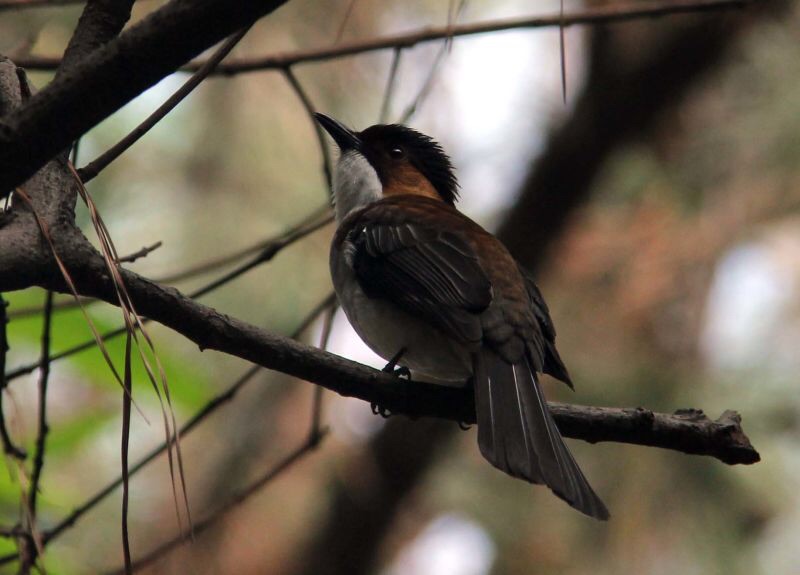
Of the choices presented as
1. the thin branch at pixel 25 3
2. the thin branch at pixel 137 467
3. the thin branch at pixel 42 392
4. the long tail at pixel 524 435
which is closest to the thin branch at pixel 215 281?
the thin branch at pixel 42 392

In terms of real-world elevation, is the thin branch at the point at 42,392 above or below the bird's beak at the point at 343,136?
below

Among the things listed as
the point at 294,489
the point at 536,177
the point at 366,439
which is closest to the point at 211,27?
the point at 536,177

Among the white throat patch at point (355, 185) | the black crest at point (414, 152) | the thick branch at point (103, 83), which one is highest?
the black crest at point (414, 152)

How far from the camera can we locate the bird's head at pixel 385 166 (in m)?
4.86

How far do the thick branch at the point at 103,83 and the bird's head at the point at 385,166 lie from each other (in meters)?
3.06

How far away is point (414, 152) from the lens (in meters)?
5.09

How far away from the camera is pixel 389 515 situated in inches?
235

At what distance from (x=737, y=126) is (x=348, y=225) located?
10.9 ft

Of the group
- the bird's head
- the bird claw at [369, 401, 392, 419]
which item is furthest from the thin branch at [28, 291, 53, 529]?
the bird's head

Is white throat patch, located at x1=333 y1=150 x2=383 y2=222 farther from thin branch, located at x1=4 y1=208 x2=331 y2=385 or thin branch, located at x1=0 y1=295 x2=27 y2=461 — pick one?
thin branch, located at x1=0 y1=295 x2=27 y2=461

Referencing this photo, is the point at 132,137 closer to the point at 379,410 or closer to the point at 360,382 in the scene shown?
the point at 360,382

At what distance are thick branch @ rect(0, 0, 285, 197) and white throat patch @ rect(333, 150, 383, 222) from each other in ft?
10.1

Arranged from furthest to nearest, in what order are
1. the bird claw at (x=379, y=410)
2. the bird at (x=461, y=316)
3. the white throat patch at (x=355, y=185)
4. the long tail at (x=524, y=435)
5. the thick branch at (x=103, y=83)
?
1. the white throat patch at (x=355, y=185)
2. the bird claw at (x=379, y=410)
3. the bird at (x=461, y=316)
4. the long tail at (x=524, y=435)
5. the thick branch at (x=103, y=83)

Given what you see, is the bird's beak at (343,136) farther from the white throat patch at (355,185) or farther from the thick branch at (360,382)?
the thick branch at (360,382)
